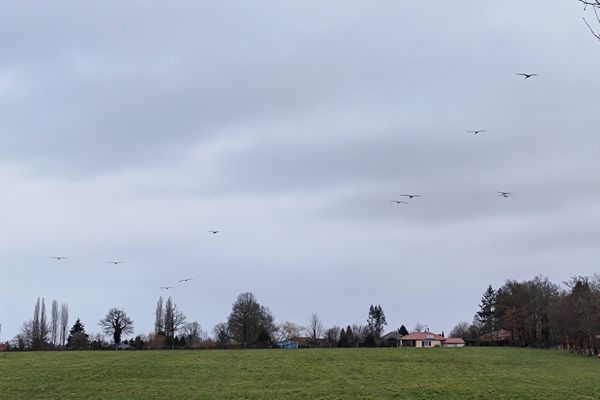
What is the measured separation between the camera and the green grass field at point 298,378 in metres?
41.9

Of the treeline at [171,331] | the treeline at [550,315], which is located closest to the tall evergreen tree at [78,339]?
the treeline at [171,331]

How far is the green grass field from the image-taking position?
41938 mm

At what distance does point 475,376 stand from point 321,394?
21.3m

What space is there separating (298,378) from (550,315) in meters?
76.9

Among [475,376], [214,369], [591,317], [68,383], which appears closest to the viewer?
[68,383]

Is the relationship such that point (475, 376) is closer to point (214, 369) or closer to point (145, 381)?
point (214, 369)

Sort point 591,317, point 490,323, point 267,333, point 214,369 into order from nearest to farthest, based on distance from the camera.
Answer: point 214,369 → point 591,317 → point 267,333 → point 490,323

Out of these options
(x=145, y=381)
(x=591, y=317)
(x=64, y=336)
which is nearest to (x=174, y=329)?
(x=64, y=336)

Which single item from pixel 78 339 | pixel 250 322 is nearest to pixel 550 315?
pixel 250 322

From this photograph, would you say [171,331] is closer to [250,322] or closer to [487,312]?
[250,322]

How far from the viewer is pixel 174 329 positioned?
150 m

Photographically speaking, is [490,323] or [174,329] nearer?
[174,329]

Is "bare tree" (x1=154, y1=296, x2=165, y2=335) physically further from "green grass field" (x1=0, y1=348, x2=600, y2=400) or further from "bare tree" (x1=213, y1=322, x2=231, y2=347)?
"green grass field" (x1=0, y1=348, x2=600, y2=400)

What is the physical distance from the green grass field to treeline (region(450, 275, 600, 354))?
25813 mm
